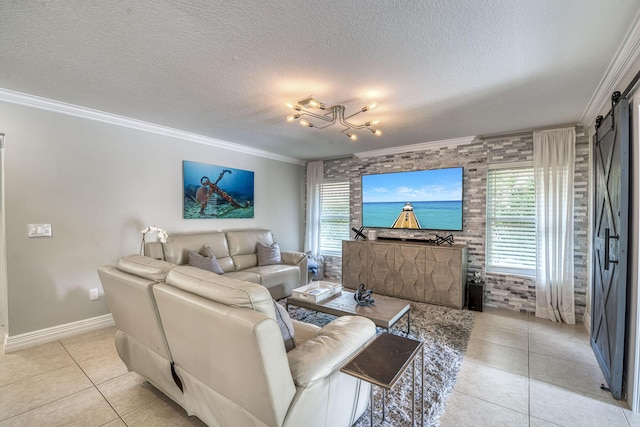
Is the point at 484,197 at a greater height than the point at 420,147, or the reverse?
the point at 420,147

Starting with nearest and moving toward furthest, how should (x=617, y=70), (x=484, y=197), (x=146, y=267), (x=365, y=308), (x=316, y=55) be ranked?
(x=146, y=267) → (x=316, y=55) → (x=617, y=70) → (x=365, y=308) → (x=484, y=197)

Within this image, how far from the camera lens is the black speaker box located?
3.73m

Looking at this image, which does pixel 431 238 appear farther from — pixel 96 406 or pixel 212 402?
pixel 96 406

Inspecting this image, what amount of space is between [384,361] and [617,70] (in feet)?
8.91

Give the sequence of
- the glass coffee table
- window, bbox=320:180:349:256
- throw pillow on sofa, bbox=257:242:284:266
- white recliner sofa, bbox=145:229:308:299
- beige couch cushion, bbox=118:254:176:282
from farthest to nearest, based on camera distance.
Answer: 1. window, bbox=320:180:349:256
2. throw pillow on sofa, bbox=257:242:284:266
3. white recliner sofa, bbox=145:229:308:299
4. the glass coffee table
5. beige couch cushion, bbox=118:254:176:282

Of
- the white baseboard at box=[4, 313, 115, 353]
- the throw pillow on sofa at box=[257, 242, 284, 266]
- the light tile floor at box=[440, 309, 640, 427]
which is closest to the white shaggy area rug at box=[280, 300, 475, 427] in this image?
the light tile floor at box=[440, 309, 640, 427]

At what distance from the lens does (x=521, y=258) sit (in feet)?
12.4

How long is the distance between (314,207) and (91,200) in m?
3.57

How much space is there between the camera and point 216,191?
4.33 metres

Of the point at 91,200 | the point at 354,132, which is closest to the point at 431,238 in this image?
the point at 354,132

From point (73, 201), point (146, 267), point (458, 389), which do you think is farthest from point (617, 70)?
point (73, 201)

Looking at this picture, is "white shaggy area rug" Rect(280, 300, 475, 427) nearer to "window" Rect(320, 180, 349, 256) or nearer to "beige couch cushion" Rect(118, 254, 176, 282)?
"beige couch cushion" Rect(118, 254, 176, 282)

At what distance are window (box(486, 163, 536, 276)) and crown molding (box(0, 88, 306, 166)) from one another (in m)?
3.91

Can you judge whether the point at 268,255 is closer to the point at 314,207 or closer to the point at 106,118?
the point at 314,207
